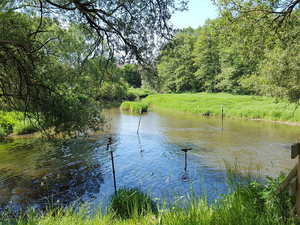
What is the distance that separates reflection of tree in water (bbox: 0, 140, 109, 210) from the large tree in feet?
6.82

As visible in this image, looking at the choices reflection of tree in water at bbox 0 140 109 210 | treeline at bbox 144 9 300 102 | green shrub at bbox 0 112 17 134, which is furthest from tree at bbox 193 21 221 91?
reflection of tree in water at bbox 0 140 109 210

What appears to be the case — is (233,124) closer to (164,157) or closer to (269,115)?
(269,115)

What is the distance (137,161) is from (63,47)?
600 cm

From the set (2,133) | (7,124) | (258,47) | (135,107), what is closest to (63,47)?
(258,47)

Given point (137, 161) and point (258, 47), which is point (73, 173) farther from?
point (258, 47)

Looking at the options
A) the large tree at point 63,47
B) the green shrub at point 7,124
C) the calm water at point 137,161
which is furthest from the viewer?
the green shrub at point 7,124

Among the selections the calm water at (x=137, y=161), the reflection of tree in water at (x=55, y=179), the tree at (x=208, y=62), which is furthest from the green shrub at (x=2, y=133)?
the tree at (x=208, y=62)

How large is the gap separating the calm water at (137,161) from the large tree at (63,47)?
5.51 feet

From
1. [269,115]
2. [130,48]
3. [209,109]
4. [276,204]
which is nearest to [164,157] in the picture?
[130,48]

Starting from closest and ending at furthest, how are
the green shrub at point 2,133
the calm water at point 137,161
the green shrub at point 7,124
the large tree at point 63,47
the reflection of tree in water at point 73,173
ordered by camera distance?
the large tree at point 63,47
the reflection of tree in water at point 73,173
the calm water at point 137,161
the green shrub at point 2,133
the green shrub at point 7,124

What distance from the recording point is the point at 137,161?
11.5 m

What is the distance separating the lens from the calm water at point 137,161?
8.02 meters

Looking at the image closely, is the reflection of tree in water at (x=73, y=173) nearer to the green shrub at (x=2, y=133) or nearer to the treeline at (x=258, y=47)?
the treeline at (x=258, y=47)

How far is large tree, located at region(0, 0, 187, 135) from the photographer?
613 cm
